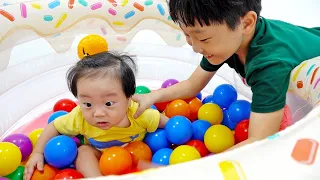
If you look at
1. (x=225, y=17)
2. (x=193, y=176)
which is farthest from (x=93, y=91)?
(x=193, y=176)

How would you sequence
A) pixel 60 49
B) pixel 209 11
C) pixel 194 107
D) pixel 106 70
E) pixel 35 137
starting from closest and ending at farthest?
pixel 209 11 < pixel 106 70 < pixel 35 137 < pixel 194 107 < pixel 60 49

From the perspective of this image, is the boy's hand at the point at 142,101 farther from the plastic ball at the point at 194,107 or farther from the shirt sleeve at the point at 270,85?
the shirt sleeve at the point at 270,85

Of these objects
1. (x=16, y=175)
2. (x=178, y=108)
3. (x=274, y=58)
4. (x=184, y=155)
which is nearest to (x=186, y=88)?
(x=178, y=108)

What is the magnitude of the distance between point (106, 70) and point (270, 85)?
0.36 metres

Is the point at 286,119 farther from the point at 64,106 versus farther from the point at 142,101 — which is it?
the point at 64,106

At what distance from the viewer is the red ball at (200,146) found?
1.14 m

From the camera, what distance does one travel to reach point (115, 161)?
3.32 ft

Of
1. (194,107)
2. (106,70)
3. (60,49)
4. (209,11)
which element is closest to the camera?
(209,11)

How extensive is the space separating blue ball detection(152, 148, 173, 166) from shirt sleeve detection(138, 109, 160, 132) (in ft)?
0.22

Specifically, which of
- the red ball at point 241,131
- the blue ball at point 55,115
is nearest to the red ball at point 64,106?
the blue ball at point 55,115

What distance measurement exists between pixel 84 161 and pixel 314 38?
63 cm

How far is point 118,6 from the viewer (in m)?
1.43

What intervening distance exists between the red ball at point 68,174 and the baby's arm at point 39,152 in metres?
0.07

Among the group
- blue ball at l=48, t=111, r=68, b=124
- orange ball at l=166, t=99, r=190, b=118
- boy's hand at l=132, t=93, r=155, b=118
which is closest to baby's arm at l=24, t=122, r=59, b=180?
blue ball at l=48, t=111, r=68, b=124
